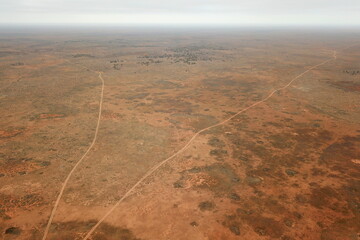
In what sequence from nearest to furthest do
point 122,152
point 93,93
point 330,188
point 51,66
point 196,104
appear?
1. point 330,188
2. point 122,152
3. point 196,104
4. point 93,93
5. point 51,66

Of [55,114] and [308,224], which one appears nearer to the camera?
[308,224]

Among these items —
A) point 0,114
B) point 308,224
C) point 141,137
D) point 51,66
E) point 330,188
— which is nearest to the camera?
point 308,224

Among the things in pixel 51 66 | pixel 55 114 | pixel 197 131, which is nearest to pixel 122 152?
pixel 197 131

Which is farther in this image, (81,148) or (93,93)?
(93,93)

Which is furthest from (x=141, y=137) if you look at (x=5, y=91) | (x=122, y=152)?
(x=5, y=91)

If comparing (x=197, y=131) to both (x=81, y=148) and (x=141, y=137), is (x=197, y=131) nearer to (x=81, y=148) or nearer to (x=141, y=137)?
(x=141, y=137)

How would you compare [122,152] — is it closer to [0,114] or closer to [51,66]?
[0,114]

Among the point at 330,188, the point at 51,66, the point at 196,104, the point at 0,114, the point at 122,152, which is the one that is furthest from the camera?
the point at 51,66

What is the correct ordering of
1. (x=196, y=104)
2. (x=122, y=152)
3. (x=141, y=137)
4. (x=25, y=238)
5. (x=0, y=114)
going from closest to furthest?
(x=25, y=238) < (x=122, y=152) < (x=141, y=137) < (x=0, y=114) < (x=196, y=104)
